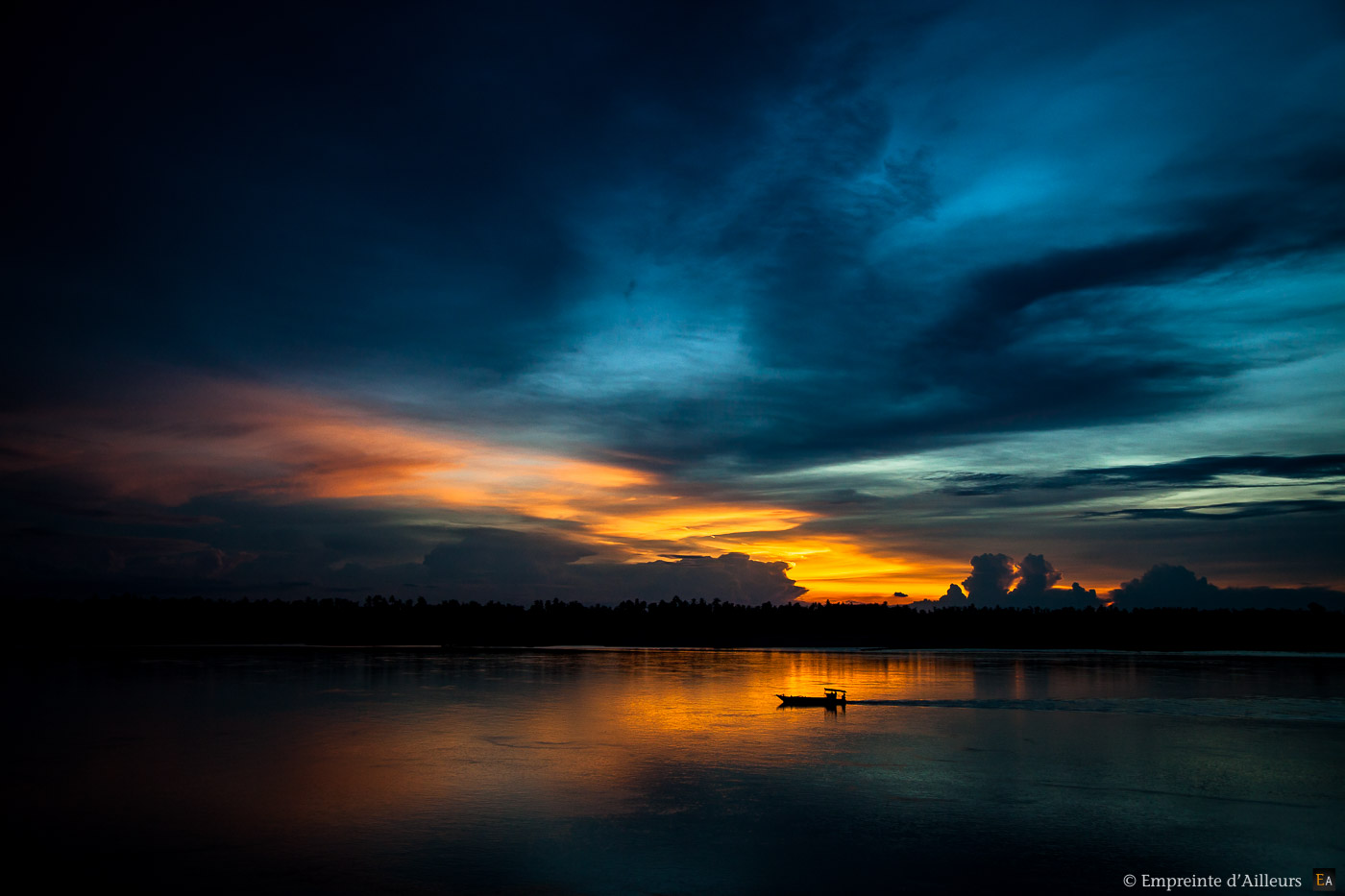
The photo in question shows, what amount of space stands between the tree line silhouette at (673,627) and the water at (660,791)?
101665 mm

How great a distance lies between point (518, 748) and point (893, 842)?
49.9 feet

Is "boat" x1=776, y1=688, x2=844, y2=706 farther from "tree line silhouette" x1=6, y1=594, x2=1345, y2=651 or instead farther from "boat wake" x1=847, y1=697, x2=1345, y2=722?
"tree line silhouette" x1=6, y1=594, x2=1345, y2=651

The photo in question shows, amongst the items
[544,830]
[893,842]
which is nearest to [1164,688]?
[893,842]

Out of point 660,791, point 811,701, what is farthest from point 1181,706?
point 660,791

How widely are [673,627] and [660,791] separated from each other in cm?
15657

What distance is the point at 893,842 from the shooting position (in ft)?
61.5

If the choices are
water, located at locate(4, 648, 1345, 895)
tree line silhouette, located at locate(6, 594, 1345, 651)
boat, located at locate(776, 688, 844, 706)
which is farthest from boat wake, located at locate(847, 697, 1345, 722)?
tree line silhouette, located at locate(6, 594, 1345, 651)

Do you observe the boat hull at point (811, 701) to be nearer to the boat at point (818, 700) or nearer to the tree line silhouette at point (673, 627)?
the boat at point (818, 700)

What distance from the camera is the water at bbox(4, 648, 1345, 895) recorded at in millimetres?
16906

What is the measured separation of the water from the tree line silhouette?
334 feet

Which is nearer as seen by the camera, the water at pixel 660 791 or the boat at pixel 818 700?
the water at pixel 660 791

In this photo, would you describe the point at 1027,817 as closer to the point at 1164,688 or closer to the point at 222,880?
the point at 222,880

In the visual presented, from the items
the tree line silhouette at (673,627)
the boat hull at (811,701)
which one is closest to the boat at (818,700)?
the boat hull at (811,701)

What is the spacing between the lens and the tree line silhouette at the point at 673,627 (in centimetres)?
14225
